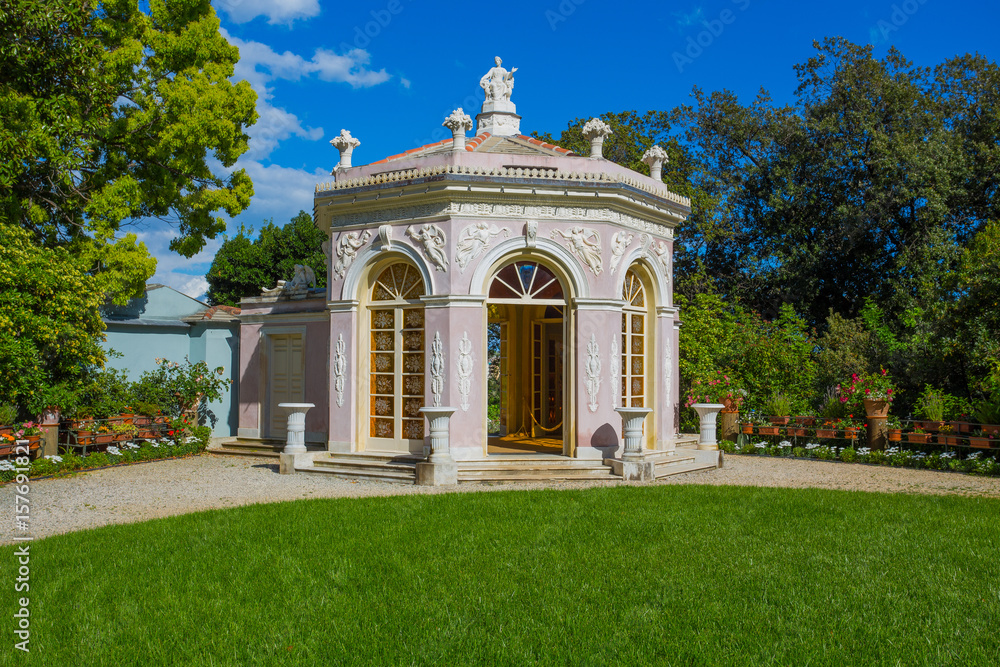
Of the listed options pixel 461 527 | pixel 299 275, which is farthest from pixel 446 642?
pixel 299 275

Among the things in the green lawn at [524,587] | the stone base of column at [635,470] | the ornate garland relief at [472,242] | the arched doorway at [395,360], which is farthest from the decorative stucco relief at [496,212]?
the green lawn at [524,587]

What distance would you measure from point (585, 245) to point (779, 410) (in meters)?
6.76

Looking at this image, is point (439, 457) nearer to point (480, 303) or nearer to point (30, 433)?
point (480, 303)

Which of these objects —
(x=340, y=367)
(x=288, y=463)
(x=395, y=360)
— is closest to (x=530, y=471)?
(x=395, y=360)

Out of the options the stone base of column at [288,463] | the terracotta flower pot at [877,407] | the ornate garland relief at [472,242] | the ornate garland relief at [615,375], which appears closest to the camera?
the ornate garland relief at [472,242]

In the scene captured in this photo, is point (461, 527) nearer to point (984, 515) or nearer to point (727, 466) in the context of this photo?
point (984, 515)

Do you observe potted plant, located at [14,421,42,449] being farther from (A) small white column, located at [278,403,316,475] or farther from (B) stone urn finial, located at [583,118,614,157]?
(B) stone urn finial, located at [583,118,614,157]

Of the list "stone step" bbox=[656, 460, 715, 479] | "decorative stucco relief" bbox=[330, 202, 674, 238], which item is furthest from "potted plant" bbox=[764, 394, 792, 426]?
"decorative stucco relief" bbox=[330, 202, 674, 238]

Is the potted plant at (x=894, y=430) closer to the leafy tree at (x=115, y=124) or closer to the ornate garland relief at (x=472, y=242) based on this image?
the ornate garland relief at (x=472, y=242)

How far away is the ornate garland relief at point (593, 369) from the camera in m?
11.9

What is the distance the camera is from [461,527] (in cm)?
762

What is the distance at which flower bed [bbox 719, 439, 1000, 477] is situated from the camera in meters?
12.5

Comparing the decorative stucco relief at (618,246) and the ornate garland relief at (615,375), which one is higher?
the decorative stucco relief at (618,246)

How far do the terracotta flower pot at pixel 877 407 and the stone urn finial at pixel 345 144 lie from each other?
10.3 m
